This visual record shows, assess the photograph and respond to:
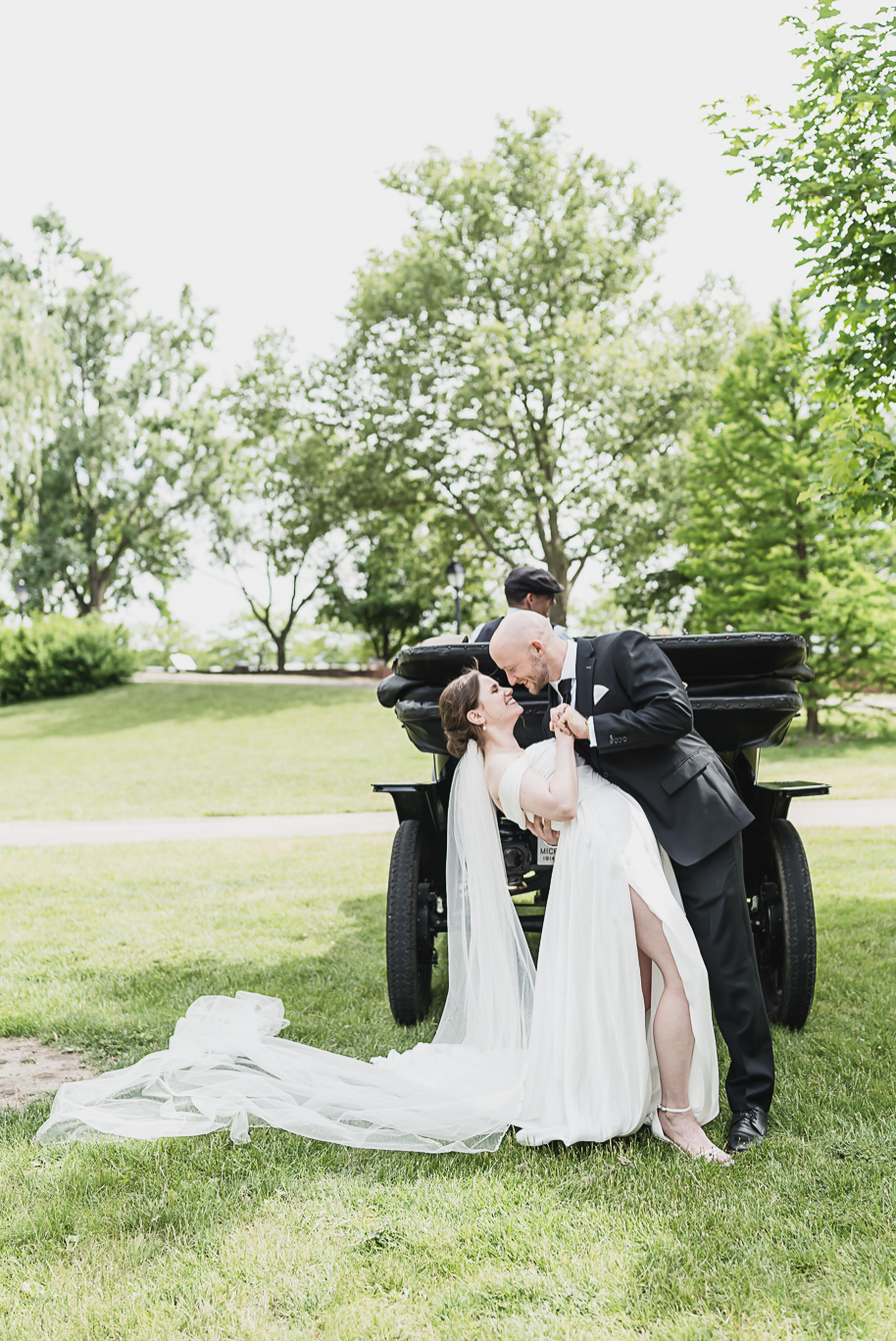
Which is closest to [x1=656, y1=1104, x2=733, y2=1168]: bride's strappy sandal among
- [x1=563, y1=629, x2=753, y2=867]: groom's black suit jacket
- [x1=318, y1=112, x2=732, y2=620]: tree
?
[x1=563, y1=629, x2=753, y2=867]: groom's black suit jacket

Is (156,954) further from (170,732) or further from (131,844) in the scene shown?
(170,732)

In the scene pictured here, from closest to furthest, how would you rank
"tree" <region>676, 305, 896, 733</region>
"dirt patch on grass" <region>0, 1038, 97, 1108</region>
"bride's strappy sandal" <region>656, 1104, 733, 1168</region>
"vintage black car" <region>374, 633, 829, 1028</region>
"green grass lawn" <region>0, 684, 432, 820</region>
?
"bride's strappy sandal" <region>656, 1104, 733, 1168</region> < "dirt patch on grass" <region>0, 1038, 97, 1108</region> < "vintage black car" <region>374, 633, 829, 1028</region> < "green grass lawn" <region>0, 684, 432, 820</region> < "tree" <region>676, 305, 896, 733</region>

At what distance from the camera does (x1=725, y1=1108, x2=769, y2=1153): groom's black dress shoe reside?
3.45 metres

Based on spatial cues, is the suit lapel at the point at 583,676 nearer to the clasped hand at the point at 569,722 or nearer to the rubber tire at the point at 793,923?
the clasped hand at the point at 569,722

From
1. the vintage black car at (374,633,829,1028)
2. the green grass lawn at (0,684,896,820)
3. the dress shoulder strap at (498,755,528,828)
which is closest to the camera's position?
the dress shoulder strap at (498,755,528,828)

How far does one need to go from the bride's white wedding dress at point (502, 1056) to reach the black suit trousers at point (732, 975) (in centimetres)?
10

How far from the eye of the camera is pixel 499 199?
94.4 ft

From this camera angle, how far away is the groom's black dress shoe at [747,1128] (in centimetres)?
345

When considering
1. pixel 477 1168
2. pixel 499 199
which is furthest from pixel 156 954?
pixel 499 199

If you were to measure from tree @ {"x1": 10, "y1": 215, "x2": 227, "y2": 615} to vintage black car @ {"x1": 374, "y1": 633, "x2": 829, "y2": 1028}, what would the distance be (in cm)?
3667

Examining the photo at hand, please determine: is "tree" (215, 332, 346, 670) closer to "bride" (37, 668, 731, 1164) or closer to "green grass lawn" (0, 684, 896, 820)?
"green grass lawn" (0, 684, 896, 820)

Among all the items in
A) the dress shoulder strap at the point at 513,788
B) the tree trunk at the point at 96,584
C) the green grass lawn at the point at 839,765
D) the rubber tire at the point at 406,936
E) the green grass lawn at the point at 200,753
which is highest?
the tree trunk at the point at 96,584

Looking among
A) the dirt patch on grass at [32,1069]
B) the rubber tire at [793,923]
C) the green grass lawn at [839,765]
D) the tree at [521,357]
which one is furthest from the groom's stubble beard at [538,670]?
the tree at [521,357]

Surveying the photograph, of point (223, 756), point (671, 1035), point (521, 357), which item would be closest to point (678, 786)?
point (671, 1035)
